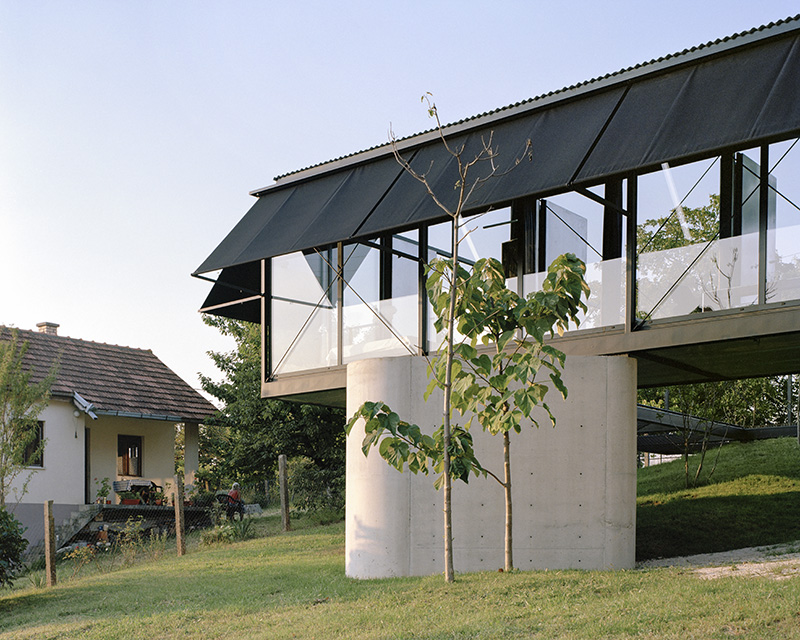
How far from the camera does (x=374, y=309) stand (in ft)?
45.4

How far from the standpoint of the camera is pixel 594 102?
1165 cm

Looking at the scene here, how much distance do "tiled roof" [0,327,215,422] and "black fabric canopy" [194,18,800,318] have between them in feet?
34.7

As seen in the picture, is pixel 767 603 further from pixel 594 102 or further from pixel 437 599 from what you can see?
pixel 594 102

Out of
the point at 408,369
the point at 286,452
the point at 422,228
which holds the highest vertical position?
the point at 422,228

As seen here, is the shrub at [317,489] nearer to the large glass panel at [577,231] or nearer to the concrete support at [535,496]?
the concrete support at [535,496]

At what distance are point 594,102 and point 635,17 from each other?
4.22 ft

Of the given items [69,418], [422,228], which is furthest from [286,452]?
[422,228]

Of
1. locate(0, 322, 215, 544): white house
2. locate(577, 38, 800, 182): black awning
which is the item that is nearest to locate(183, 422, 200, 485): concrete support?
locate(0, 322, 215, 544): white house

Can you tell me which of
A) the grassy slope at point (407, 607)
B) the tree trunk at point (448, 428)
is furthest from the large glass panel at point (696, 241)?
the grassy slope at point (407, 607)

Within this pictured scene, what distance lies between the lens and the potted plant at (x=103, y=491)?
21.8 m

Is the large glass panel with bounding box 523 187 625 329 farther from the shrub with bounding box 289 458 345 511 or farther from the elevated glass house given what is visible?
the shrub with bounding box 289 458 345 511

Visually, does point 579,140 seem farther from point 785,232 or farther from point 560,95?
point 785,232

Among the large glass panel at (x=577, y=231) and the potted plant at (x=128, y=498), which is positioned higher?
the large glass panel at (x=577, y=231)

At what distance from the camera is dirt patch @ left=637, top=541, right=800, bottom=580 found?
8.91 meters
